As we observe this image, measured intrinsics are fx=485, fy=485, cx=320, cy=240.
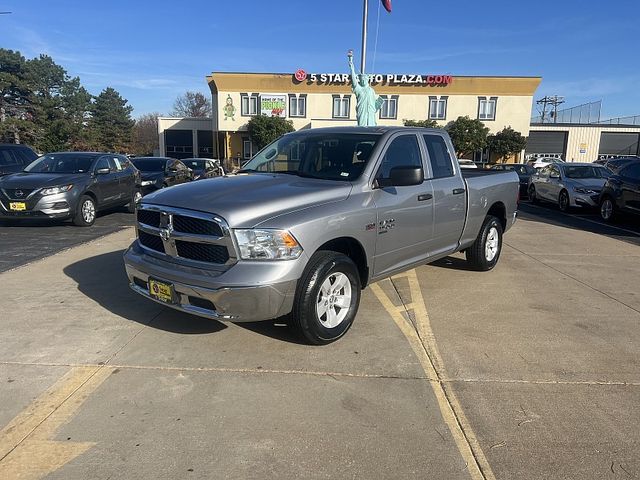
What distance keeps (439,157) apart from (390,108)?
42310 mm

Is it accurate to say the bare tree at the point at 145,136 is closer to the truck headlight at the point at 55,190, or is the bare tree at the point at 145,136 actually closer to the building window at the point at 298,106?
the building window at the point at 298,106

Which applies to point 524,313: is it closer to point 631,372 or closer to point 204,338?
point 631,372

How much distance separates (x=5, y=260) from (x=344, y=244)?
18.4 feet

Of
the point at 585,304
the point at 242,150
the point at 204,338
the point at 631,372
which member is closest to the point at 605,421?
the point at 631,372

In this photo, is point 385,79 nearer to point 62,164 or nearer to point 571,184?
point 571,184

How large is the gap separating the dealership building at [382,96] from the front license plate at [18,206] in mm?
37001

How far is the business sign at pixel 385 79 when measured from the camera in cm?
4500

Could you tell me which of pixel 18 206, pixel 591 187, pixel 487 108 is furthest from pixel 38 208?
pixel 487 108

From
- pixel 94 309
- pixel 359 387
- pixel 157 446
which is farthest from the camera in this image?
pixel 94 309

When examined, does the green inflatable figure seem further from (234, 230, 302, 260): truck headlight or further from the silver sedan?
(234, 230, 302, 260): truck headlight

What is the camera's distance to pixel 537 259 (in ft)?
25.9

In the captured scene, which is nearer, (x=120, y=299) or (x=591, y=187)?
(x=120, y=299)

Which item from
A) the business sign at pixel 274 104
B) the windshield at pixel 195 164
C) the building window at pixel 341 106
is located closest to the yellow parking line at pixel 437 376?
the windshield at pixel 195 164

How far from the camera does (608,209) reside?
12.5 metres
